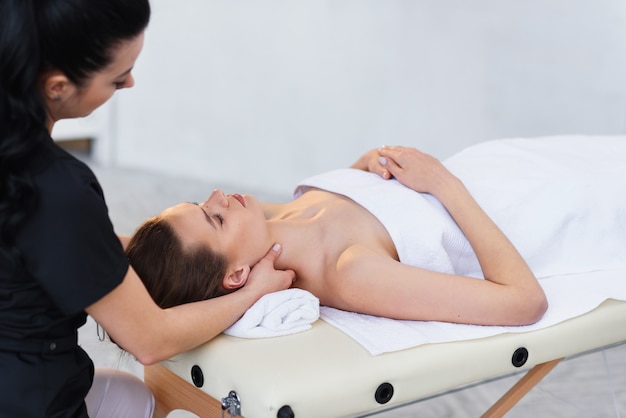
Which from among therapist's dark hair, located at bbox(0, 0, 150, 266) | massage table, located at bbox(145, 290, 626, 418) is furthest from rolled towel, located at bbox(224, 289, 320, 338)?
therapist's dark hair, located at bbox(0, 0, 150, 266)

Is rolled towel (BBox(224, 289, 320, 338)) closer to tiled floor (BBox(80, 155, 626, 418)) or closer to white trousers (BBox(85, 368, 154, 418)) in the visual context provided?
white trousers (BBox(85, 368, 154, 418))

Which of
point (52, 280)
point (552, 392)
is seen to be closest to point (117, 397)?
point (52, 280)

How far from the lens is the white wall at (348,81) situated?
3.57 m

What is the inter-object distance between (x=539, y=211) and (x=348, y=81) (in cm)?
244

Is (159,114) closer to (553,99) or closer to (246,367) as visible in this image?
(553,99)

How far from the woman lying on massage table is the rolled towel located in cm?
8

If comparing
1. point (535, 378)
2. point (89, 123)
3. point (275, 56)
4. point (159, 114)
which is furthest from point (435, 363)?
point (89, 123)

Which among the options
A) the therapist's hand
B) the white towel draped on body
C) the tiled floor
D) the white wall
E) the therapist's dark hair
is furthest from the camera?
the white wall

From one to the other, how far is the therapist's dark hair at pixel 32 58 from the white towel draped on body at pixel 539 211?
705 mm

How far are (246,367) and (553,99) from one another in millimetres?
2552

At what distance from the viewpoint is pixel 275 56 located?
4691 millimetres

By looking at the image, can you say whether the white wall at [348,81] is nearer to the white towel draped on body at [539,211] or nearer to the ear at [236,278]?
the white towel draped on body at [539,211]

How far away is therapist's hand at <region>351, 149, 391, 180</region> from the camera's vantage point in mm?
2025

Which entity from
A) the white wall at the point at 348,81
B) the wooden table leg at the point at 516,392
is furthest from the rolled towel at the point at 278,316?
the white wall at the point at 348,81
